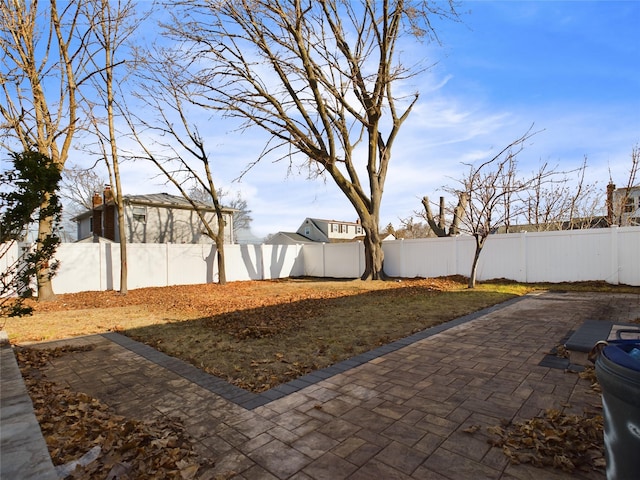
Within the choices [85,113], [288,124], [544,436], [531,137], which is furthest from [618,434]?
[85,113]

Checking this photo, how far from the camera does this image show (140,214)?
812 inches

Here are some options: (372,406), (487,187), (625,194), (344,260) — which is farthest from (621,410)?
(625,194)

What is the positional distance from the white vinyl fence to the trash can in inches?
459

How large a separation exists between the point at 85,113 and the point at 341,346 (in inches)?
503

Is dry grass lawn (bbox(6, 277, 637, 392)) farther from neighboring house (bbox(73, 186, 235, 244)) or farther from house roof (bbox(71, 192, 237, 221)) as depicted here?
house roof (bbox(71, 192, 237, 221))

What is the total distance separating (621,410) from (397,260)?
14.7m

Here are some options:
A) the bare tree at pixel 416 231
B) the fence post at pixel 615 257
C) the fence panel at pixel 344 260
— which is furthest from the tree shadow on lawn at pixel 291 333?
the bare tree at pixel 416 231

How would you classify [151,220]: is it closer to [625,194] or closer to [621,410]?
[621,410]

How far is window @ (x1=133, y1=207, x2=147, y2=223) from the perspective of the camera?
67.0 ft

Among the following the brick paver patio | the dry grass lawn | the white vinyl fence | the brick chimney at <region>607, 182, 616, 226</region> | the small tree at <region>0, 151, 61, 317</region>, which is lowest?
the dry grass lawn

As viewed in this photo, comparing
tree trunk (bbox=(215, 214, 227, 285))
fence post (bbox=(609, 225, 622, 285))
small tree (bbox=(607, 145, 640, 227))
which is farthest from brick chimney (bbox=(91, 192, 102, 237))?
small tree (bbox=(607, 145, 640, 227))

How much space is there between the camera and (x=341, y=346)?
4.93 m

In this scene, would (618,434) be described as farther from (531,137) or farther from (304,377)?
(531,137)

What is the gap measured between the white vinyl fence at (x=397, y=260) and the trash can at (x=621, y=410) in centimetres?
1167
